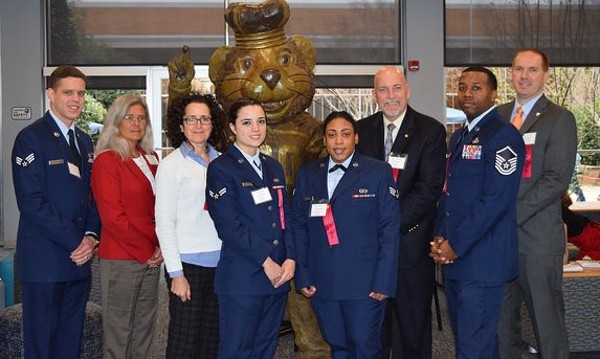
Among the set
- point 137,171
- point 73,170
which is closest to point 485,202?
point 137,171

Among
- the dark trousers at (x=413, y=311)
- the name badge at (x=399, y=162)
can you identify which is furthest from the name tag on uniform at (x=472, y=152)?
the dark trousers at (x=413, y=311)

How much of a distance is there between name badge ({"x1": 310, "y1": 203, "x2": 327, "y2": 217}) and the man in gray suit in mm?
943

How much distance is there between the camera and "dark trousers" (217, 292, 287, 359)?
2764 mm

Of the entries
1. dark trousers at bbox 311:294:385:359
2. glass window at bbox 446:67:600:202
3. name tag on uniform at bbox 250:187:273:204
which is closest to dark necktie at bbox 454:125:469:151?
dark trousers at bbox 311:294:385:359

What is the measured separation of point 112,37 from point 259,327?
5.47m

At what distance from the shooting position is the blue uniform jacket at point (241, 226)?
108 inches

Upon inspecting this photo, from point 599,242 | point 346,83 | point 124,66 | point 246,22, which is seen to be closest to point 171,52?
point 124,66

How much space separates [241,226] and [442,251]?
890 millimetres

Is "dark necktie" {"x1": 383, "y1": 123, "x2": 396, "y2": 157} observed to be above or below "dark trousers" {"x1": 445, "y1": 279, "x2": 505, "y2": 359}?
above

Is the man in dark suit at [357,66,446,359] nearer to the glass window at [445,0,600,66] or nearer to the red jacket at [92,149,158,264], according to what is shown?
the red jacket at [92,149,158,264]

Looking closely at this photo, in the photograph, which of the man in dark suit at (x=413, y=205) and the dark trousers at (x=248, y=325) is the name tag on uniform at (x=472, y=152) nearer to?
the man in dark suit at (x=413, y=205)

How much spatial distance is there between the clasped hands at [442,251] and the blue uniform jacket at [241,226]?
27.4 inches

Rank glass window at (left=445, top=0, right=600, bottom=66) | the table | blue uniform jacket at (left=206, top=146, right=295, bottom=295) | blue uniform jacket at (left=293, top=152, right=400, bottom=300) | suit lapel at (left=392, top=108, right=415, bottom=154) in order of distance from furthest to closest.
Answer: glass window at (left=445, top=0, right=600, bottom=66) < the table < suit lapel at (left=392, top=108, right=415, bottom=154) < blue uniform jacket at (left=293, top=152, right=400, bottom=300) < blue uniform jacket at (left=206, top=146, right=295, bottom=295)

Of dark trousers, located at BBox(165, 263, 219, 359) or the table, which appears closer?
dark trousers, located at BBox(165, 263, 219, 359)
